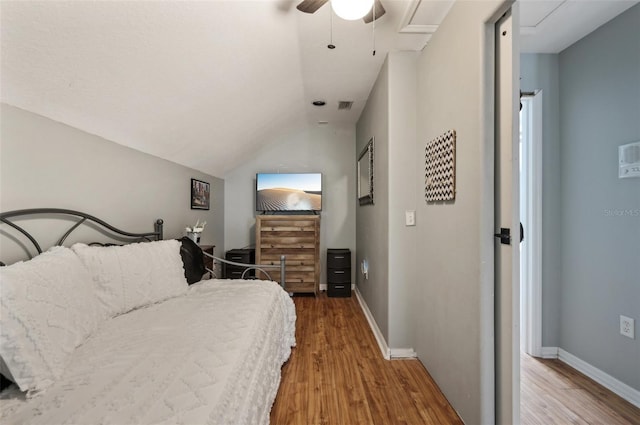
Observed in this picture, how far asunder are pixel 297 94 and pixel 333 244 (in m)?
2.26

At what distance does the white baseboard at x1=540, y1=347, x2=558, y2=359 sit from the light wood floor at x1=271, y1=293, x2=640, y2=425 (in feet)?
0.19

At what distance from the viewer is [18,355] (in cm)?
93

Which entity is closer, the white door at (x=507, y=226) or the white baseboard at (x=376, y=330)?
the white door at (x=507, y=226)

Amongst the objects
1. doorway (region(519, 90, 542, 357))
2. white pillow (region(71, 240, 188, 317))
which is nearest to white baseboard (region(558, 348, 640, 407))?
doorway (region(519, 90, 542, 357))

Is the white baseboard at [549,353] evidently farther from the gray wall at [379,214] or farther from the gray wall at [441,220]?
the gray wall at [379,214]

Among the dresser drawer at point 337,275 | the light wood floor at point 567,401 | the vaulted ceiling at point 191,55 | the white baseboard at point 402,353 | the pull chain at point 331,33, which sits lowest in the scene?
the light wood floor at point 567,401

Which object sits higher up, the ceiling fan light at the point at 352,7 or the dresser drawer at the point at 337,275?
the ceiling fan light at the point at 352,7

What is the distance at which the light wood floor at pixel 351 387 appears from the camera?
159 centimetres

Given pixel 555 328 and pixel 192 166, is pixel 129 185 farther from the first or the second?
pixel 555 328

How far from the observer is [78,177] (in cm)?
170

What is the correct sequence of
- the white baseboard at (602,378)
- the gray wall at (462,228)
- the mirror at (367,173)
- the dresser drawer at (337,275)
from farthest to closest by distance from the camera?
the dresser drawer at (337,275) < the mirror at (367,173) < the white baseboard at (602,378) < the gray wall at (462,228)

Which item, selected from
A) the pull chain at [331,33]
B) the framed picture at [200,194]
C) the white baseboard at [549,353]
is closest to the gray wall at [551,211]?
the white baseboard at [549,353]

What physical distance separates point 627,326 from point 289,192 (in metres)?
3.56

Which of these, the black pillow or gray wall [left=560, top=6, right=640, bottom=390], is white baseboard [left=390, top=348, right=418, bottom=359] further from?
the black pillow
